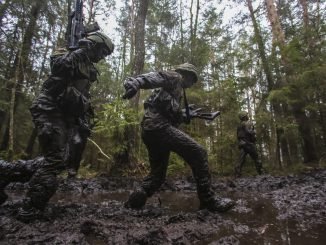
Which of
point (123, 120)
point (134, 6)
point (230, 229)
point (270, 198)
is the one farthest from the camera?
point (134, 6)

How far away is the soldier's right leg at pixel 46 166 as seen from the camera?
143 inches

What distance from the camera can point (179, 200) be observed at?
581 cm

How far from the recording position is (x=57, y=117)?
13.4 ft

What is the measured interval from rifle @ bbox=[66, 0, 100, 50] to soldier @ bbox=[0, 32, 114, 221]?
311mm

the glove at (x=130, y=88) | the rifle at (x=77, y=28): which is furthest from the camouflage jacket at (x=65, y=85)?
the glove at (x=130, y=88)

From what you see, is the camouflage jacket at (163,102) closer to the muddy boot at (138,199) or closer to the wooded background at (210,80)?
the muddy boot at (138,199)

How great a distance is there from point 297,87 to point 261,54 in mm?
2958

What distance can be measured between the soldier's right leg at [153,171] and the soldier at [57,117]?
1051 millimetres

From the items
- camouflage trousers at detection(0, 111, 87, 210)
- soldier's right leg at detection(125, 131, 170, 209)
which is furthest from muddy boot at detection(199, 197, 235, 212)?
camouflage trousers at detection(0, 111, 87, 210)

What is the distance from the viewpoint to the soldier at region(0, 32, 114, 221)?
12.1ft

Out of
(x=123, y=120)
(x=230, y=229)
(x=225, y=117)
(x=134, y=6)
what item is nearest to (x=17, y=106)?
(x=123, y=120)

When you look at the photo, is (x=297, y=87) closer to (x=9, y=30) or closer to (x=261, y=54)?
(x=261, y=54)

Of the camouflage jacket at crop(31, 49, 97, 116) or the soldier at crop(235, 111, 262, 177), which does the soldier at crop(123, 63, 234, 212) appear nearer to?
the camouflage jacket at crop(31, 49, 97, 116)

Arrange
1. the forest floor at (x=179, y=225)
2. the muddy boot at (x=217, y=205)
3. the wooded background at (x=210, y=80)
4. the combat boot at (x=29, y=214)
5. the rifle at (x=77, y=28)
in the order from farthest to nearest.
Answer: the wooded background at (x=210, y=80) < the rifle at (x=77, y=28) < the muddy boot at (x=217, y=205) < the combat boot at (x=29, y=214) < the forest floor at (x=179, y=225)
